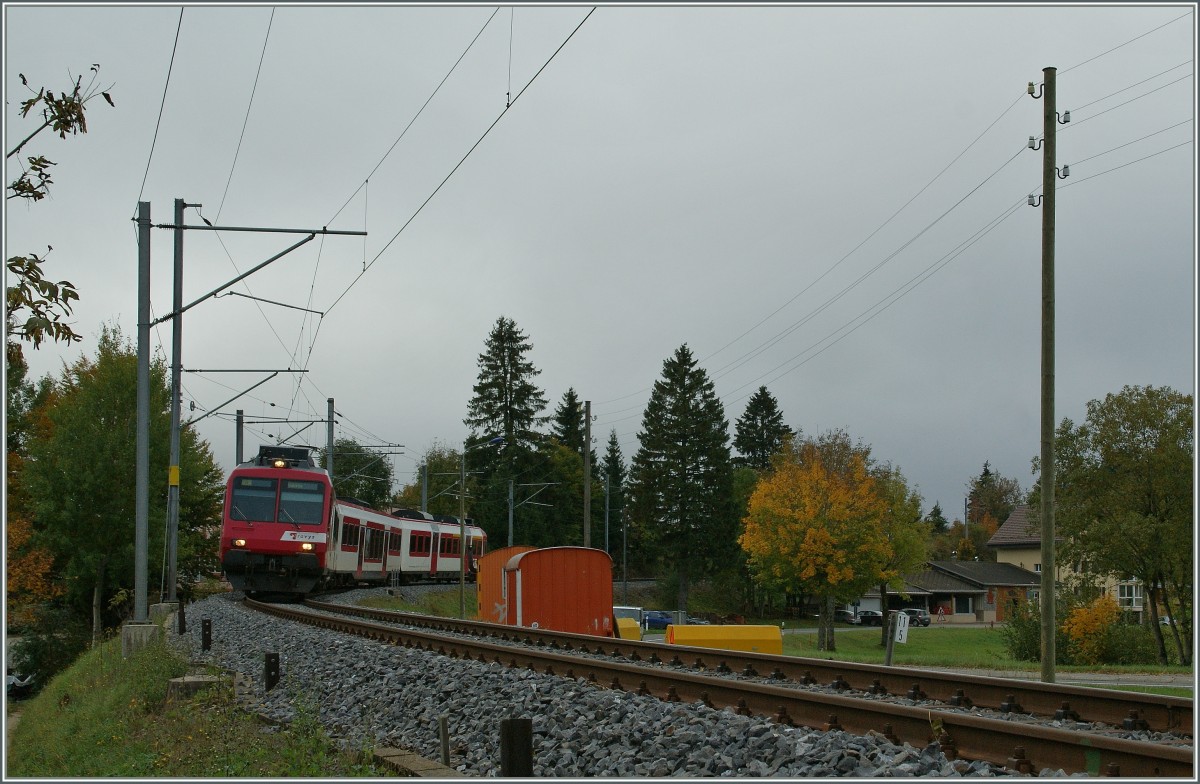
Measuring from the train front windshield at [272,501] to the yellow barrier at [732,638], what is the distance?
12778mm

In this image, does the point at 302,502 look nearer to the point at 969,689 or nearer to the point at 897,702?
the point at 897,702

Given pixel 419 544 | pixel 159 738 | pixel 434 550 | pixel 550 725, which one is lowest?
pixel 434 550

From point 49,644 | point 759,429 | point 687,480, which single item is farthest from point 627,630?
point 759,429

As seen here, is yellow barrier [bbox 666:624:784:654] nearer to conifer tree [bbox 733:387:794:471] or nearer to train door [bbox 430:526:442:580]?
train door [bbox 430:526:442:580]

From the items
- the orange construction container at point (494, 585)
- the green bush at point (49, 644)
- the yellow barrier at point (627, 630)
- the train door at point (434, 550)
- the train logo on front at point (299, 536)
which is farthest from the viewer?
the train door at point (434, 550)

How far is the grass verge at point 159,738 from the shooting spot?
8.30 m

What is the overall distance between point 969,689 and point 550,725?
12.3 ft

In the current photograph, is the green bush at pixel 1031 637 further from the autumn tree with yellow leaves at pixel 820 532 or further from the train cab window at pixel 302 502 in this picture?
the train cab window at pixel 302 502

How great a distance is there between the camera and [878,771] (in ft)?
21.1

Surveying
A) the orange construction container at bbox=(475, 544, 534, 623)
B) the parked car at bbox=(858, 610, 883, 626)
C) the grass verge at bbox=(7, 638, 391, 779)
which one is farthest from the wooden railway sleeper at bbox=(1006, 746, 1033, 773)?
the parked car at bbox=(858, 610, 883, 626)

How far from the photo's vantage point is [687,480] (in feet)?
245

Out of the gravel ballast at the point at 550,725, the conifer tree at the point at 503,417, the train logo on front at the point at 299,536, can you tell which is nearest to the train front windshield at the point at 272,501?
the train logo on front at the point at 299,536

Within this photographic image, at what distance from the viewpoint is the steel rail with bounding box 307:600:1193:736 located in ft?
26.3

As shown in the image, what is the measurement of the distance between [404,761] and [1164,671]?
25367 mm
